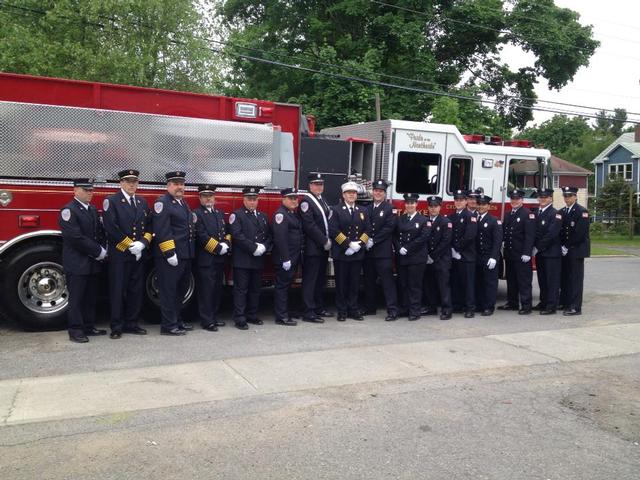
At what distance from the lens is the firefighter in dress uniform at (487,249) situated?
994 centimetres

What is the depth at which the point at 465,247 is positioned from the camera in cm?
986

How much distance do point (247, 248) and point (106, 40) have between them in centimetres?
809

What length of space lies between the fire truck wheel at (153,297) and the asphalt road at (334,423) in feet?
2.64

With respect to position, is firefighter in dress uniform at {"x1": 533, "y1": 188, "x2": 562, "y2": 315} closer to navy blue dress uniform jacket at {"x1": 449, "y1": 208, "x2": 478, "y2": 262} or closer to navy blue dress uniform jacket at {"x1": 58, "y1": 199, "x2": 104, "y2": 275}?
navy blue dress uniform jacket at {"x1": 449, "y1": 208, "x2": 478, "y2": 262}

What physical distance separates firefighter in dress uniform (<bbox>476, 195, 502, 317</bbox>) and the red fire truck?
1209 millimetres

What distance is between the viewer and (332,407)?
17.7ft

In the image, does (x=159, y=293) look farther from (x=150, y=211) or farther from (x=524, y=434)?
(x=524, y=434)

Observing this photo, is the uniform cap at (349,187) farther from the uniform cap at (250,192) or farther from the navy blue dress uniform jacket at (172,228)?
the navy blue dress uniform jacket at (172,228)

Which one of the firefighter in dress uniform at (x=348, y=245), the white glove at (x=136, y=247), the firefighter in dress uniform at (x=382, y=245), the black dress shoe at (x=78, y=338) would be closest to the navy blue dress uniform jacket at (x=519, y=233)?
the firefighter in dress uniform at (x=382, y=245)

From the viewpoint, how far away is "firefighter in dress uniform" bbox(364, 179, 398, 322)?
932 centimetres

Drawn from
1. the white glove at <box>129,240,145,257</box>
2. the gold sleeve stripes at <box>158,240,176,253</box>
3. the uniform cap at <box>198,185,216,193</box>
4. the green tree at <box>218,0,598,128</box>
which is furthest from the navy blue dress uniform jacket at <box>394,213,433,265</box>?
the green tree at <box>218,0,598,128</box>

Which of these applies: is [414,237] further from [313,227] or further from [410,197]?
[313,227]

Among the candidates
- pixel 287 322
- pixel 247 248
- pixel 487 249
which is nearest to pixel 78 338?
pixel 247 248

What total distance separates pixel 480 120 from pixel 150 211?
16.7m
